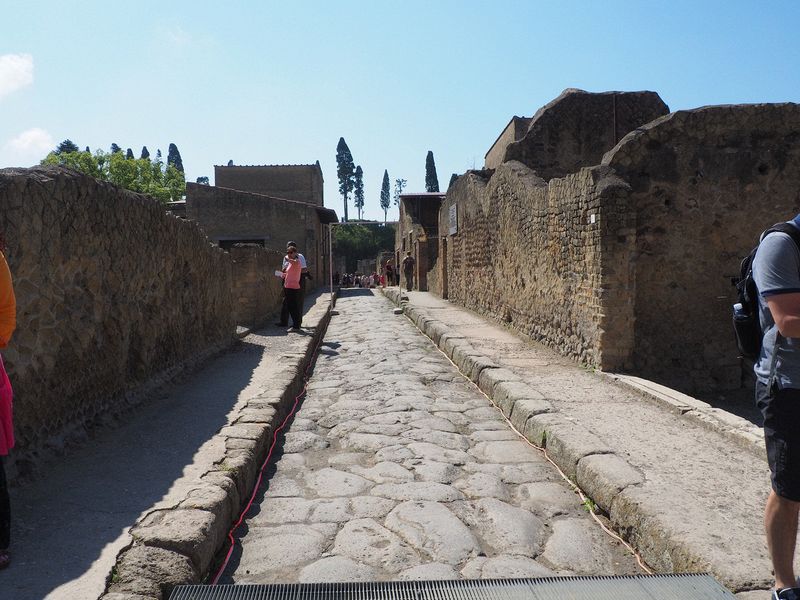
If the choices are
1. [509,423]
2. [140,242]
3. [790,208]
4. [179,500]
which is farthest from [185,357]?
[790,208]

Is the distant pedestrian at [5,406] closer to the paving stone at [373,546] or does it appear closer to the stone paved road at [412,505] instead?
the stone paved road at [412,505]

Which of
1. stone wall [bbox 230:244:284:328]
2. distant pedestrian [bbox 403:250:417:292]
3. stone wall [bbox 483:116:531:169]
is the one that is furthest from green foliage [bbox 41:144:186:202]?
stone wall [bbox 230:244:284:328]

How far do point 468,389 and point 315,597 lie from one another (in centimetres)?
423

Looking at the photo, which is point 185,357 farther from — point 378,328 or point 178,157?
point 178,157

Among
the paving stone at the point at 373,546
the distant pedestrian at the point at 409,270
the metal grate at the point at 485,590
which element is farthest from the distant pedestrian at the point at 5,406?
the distant pedestrian at the point at 409,270

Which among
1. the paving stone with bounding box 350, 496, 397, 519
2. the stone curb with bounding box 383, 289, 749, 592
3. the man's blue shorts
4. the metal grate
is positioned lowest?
the paving stone with bounding box 350, 496, 397, 519

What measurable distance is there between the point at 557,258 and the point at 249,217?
18.4 m

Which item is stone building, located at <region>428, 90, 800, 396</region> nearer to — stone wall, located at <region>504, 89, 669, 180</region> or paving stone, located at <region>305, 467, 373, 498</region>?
paving stone, located at <region>305, 467, 373, 498</region>

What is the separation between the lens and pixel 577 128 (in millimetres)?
12539

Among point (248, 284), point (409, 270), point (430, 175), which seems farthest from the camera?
point (430, 175)

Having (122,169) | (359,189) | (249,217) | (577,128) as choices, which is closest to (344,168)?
(359,189)

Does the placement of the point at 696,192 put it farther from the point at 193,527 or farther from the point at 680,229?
the point at 193,527

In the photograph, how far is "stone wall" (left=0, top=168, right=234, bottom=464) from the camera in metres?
3.32

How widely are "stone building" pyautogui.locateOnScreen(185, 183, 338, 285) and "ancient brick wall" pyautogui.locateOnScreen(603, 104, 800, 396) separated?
60.4 ft
